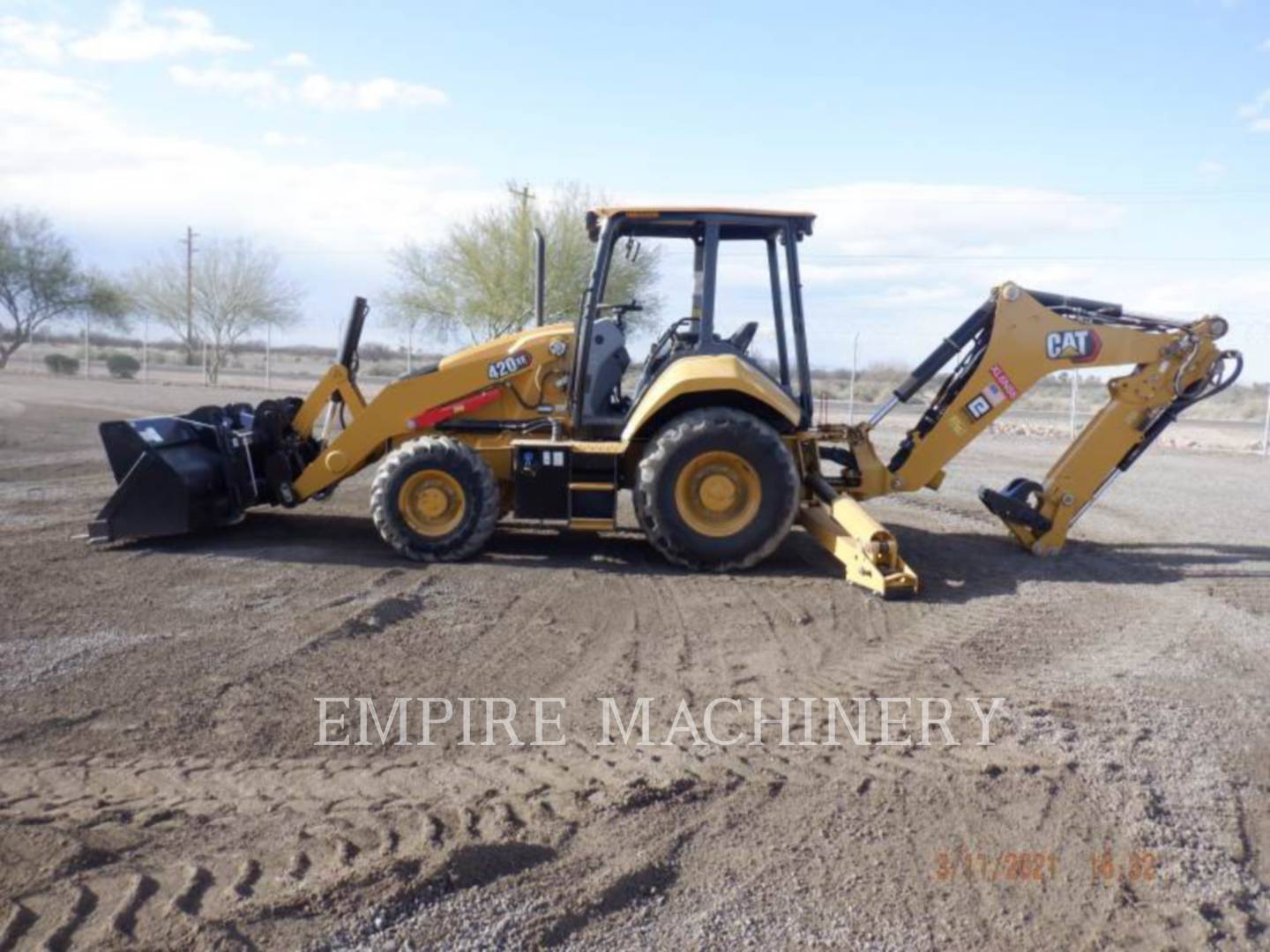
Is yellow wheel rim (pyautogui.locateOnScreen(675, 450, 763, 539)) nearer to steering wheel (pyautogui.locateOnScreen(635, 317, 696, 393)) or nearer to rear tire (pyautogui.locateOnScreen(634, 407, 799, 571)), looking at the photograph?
rear tire (pyautogui.locateOnScreen(634, 407, 799, 571))

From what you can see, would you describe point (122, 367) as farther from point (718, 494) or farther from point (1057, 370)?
point (1057, 370)

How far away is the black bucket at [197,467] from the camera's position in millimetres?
9000

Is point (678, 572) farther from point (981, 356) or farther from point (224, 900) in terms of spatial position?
point (224, 900)

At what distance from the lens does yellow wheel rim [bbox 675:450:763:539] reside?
8656mm

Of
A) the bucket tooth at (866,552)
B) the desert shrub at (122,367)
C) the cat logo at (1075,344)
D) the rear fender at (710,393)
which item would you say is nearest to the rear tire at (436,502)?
the rear fender at (710,393)

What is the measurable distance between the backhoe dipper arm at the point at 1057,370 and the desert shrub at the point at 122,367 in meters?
40.4

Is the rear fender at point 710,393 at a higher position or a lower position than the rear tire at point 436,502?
higher

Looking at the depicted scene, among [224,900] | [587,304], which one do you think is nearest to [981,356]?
[587,304]

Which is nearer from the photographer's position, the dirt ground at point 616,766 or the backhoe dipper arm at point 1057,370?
the dirt ground at point 616,766

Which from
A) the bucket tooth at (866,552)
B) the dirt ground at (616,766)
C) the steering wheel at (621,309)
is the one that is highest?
the steering wheel at (621,309)

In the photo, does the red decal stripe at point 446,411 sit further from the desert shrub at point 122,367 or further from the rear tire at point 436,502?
the desert shrub at point 122,367

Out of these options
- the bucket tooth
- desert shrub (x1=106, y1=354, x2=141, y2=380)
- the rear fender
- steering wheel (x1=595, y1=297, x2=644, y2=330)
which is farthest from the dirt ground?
desert shrub (x1=106, y1=354, x2=141, y2=380)

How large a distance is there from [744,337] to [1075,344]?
8.83ft

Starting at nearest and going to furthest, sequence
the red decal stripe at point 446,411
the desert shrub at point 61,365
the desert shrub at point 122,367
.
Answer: the red decal stripe at point 446,411 → the desert shrub at point 61,365 → the desert shrub at point 122,367
